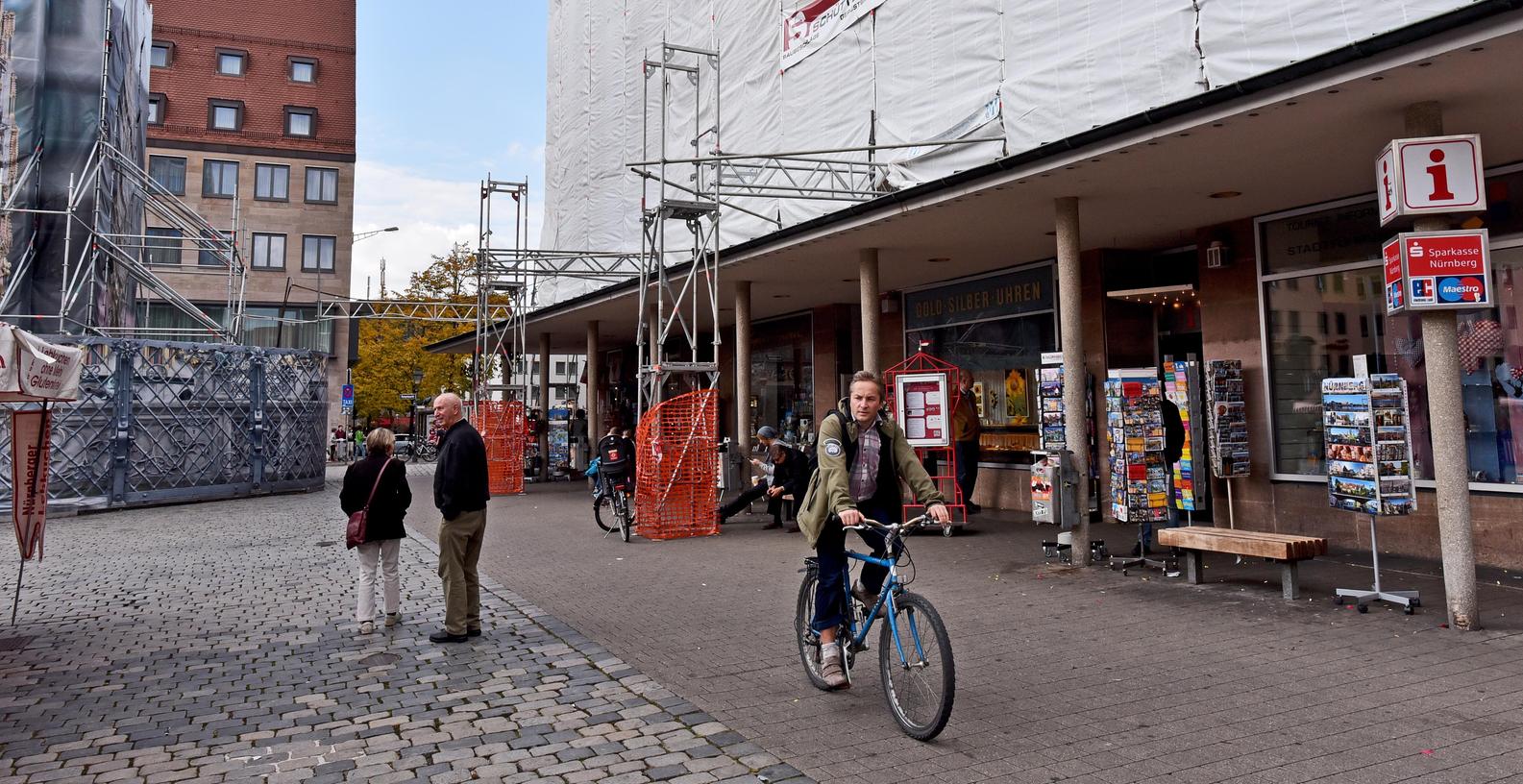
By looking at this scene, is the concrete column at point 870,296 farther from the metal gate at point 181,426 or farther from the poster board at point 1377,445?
the metal gate at point 181,426

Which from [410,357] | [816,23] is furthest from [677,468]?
[410,357]

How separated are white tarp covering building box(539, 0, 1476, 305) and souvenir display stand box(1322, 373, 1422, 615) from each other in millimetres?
2711

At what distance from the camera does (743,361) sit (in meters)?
16.5

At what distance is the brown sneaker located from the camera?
522cm

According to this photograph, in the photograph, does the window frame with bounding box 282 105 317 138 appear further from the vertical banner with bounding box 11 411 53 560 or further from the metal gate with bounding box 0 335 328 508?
the vertical banner with bounding box 11 411 53 560

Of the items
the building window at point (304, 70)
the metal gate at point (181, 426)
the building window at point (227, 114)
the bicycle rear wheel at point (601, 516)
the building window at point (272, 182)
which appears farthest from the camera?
the building window at point (304, 70)

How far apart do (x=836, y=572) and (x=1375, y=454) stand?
195 inches

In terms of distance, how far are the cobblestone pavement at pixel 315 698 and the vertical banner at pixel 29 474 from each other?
0.76 meters

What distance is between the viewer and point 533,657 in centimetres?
639

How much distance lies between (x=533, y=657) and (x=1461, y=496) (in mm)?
6601

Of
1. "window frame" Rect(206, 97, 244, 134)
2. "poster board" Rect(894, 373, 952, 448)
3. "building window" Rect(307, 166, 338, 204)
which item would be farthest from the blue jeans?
"window frame" Rect(206, 97, 244, 134)

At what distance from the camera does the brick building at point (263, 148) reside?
43750 millimetres

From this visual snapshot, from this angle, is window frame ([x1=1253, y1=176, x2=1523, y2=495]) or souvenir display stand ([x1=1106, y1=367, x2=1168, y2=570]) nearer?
souvenir display stand ([x1=1106, y1=367, x2=1168, y2=570])

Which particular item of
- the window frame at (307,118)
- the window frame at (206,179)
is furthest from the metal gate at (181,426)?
the window frame at (307,118)
